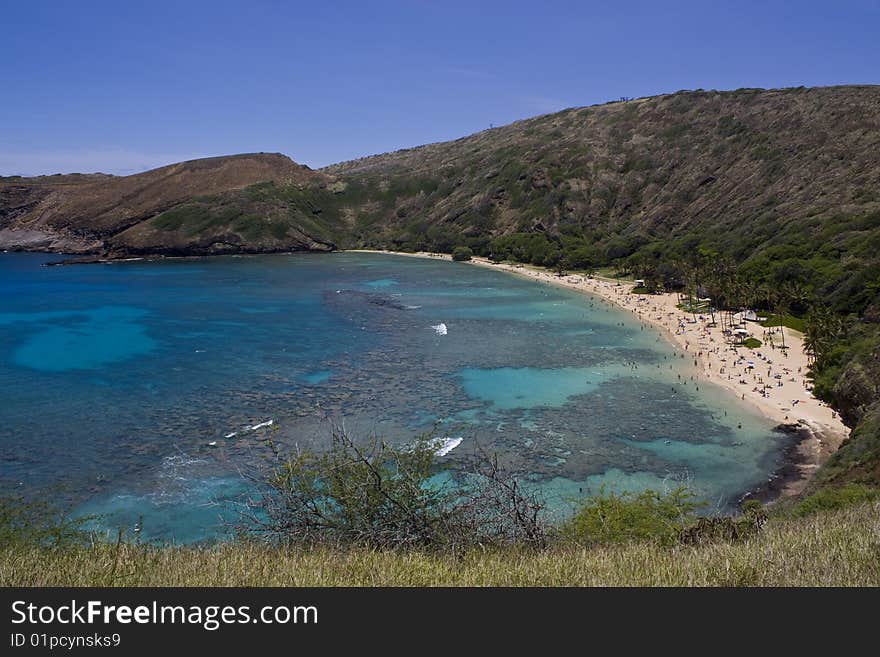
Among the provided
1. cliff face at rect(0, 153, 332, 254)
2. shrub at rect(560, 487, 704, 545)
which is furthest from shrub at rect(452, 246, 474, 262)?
shrub at rect(560, 487, 704, 545)

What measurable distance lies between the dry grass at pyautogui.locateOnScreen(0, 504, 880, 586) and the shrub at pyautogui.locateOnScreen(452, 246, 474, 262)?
13529 cm

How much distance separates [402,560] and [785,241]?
3439 inches

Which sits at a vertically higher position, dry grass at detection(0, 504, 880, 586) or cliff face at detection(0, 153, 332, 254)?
cliff face at detection(0, 153, 332, 254)

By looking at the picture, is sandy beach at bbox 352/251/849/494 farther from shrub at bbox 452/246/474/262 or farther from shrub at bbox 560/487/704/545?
shrub at bbox 452/246/474/262

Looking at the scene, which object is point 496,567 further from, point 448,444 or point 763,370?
point 763,370

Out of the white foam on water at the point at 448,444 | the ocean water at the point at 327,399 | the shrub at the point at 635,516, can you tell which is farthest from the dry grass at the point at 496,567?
the white foam on water at the point at 448,444

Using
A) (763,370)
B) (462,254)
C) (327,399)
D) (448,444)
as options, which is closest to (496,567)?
(448,444)

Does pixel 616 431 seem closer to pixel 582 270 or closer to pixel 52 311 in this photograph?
pixel 52 311

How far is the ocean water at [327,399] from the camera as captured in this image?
31312mm

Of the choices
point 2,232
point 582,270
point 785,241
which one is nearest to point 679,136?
point 582,270

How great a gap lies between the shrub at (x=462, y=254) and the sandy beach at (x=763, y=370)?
62.3 m

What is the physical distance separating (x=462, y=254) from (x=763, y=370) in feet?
323

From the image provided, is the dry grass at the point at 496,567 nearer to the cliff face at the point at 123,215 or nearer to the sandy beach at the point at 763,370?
the sandy beach at the point at 763,370

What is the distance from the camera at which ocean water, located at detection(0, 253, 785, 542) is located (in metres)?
31.3
